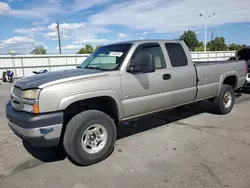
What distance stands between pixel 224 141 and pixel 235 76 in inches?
101

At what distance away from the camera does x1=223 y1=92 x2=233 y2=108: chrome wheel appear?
5.87 m

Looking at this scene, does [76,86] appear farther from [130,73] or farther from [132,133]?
[132,133]

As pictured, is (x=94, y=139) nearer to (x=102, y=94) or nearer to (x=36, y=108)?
(x=102, y=94)

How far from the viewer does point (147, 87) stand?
3.86 meters

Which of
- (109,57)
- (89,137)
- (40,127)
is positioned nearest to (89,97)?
(89,137)

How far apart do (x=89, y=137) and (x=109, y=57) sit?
5.16ft

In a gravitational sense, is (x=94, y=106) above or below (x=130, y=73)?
below

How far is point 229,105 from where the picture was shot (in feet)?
19.8

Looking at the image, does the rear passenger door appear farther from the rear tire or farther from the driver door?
the rear tire

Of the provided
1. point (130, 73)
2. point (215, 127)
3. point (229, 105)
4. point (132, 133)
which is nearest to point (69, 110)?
point (130, 73)

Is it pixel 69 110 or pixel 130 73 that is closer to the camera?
pixel 69 110

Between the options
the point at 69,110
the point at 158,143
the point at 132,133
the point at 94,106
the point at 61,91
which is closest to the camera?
the point at 61,91

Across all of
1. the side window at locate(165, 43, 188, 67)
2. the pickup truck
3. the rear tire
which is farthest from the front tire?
the rear tire

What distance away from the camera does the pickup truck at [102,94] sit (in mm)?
2936
